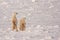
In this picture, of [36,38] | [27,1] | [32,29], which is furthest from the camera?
[27,1]

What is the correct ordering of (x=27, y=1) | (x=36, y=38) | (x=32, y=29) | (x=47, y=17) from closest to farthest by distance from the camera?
(x=36, y=38) < (x=32, y=29) < (x=47, y=17) < (x=27, y=1)

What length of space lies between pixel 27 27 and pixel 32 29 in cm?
15

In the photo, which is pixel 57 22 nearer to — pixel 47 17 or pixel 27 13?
pixel 47 17

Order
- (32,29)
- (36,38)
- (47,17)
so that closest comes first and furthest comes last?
(36,38), (32,29), (47,17)

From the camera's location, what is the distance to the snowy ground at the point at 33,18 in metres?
4.42

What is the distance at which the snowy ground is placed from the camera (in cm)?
442

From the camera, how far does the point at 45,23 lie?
496 centimetres

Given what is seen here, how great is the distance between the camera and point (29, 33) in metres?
4.51

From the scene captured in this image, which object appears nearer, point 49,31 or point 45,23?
point 49,31

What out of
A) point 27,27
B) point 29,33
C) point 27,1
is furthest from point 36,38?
point 27,1

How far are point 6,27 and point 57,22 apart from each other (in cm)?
105

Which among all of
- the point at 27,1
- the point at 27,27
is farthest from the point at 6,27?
the point at 27,1

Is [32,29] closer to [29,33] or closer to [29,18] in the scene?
[29,33]

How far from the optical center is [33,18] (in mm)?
5250
